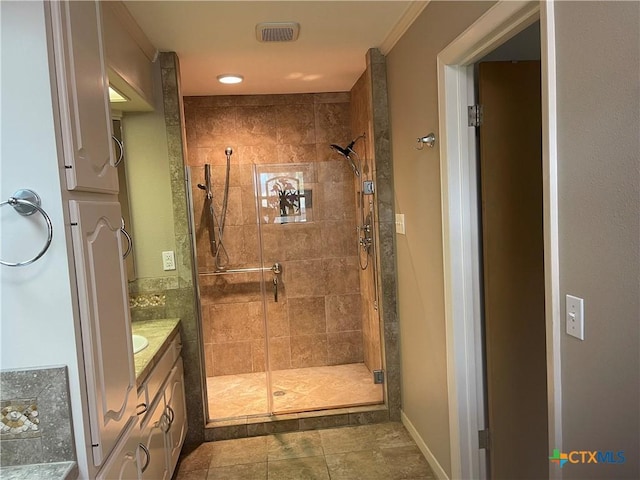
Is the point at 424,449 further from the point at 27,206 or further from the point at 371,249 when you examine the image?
the point at 27,206

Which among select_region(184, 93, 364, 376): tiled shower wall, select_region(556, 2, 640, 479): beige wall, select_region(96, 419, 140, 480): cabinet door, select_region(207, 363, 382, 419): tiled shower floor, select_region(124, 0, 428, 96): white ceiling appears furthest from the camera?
select_region(184, 93, 364, 376): tiled shower wall

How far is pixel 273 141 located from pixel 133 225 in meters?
1.56

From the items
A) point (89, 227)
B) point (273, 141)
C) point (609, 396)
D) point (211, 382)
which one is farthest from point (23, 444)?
point (273, 141)

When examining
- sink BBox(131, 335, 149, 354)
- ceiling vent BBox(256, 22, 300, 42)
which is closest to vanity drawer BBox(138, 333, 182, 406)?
sink BBox(131, 335, 149, 354)

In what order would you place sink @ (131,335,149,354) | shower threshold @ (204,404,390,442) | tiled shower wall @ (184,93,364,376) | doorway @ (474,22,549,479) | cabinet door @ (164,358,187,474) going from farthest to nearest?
tiled shower wall @ (184,93,364,376)
shower threshold @ (204,404,390,442)
cabinet door @ (164,358,187,474)
sink @ (131,335,149,354)
doorway @ (474,22,549,479)

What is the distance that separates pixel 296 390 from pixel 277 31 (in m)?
2.52

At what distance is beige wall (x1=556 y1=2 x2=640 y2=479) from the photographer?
959 millimetres

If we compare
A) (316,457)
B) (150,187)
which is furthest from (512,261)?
(150,187)

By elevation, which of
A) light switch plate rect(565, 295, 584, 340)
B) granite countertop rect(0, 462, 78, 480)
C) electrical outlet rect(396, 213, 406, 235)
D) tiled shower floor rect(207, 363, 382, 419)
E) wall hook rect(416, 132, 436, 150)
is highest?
wall hook rect(416, 132, 436, 150)

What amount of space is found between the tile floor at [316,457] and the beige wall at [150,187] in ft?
3.90

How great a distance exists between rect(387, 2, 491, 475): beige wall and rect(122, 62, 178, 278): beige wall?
1.48 metres

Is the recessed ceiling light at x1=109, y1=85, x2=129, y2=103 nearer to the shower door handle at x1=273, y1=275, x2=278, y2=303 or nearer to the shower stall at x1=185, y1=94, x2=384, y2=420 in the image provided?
the shower stall at x1=185, y1=94, x2=384, y2=420

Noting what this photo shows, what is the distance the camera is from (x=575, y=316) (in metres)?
1.15

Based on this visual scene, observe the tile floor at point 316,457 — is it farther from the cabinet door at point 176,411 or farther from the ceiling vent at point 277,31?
the ceiling vent at point 277,31
